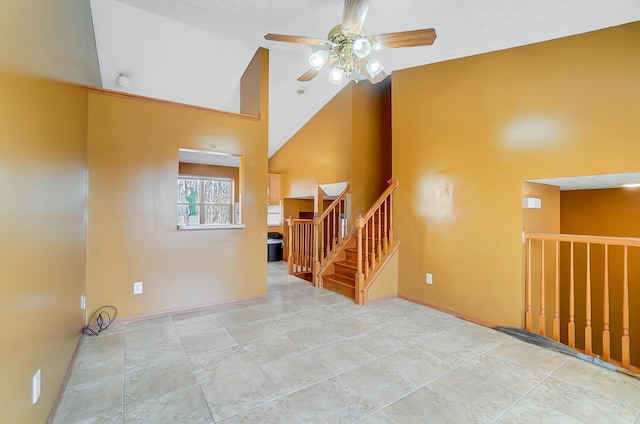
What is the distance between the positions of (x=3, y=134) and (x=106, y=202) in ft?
6.97

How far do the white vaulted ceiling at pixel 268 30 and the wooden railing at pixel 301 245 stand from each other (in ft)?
8.43

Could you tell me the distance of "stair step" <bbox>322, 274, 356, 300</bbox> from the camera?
4180mm

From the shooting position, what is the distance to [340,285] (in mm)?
4387

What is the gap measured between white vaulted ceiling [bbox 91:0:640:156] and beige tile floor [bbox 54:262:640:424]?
2.86m

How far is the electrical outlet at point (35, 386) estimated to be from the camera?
1.40 m

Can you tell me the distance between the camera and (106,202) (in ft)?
9.89

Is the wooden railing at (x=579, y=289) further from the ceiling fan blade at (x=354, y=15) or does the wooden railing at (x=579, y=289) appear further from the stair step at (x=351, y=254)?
the ceiling fan blade at (x=354, y=15)

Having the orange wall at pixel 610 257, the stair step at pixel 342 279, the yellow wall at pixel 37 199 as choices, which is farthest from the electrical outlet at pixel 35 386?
the orange wall at pixel 610 257

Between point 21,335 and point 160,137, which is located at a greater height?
point 160,137

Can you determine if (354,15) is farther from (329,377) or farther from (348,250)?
(348,250)

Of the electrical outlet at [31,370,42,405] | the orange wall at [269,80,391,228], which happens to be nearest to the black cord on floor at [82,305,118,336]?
the electrical outlet at [31,370,42,405]

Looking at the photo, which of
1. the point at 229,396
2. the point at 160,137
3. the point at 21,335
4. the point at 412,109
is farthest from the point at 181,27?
the point at 229,396

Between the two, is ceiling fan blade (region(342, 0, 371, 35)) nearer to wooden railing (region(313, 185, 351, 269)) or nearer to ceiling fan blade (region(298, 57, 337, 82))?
ceiling fan blade (region(298, 57, 337, 82))

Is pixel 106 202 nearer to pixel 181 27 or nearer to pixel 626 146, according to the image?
pixel 181 27
